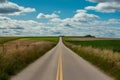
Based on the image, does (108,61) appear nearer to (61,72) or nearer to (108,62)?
(108,62)

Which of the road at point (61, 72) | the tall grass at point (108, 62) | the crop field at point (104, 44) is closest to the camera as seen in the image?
the road at point (61, 72)

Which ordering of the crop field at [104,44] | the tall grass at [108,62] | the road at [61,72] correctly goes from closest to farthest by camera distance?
1. the road at [61,72]
2. the tall grass at [108,62]
3. the crop field at [104,44]

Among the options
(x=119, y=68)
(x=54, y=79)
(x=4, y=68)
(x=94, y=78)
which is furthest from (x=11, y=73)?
(x=119, y=68)

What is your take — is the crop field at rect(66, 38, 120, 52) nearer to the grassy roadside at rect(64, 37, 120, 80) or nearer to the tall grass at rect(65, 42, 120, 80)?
the grassy roadside at rect(64, 37, 120, 80)

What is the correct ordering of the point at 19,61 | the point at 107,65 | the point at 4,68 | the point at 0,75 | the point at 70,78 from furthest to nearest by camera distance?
the point at 19,61
the point at 107,65
the point at 4,68
the point at 70,78
the point at 0,75

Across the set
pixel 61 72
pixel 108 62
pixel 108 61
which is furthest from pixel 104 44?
pixel 61 72

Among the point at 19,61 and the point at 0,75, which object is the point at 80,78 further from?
the point at 19,61

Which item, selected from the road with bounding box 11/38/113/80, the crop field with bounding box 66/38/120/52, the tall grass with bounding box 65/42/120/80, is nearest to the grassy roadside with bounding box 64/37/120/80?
the tall grass with bounding box 65/42/120/80

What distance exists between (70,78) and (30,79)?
2.19 m

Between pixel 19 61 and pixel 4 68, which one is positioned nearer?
pixel 4 68

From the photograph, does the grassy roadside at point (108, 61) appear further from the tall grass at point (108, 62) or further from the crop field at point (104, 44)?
the crop field at point (104, 44)

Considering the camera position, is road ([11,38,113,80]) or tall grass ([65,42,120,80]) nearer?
road ([11,38,113,80])

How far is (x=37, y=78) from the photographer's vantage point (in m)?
15.1

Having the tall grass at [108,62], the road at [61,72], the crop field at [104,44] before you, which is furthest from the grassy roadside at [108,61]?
the crop field at [104,44]
